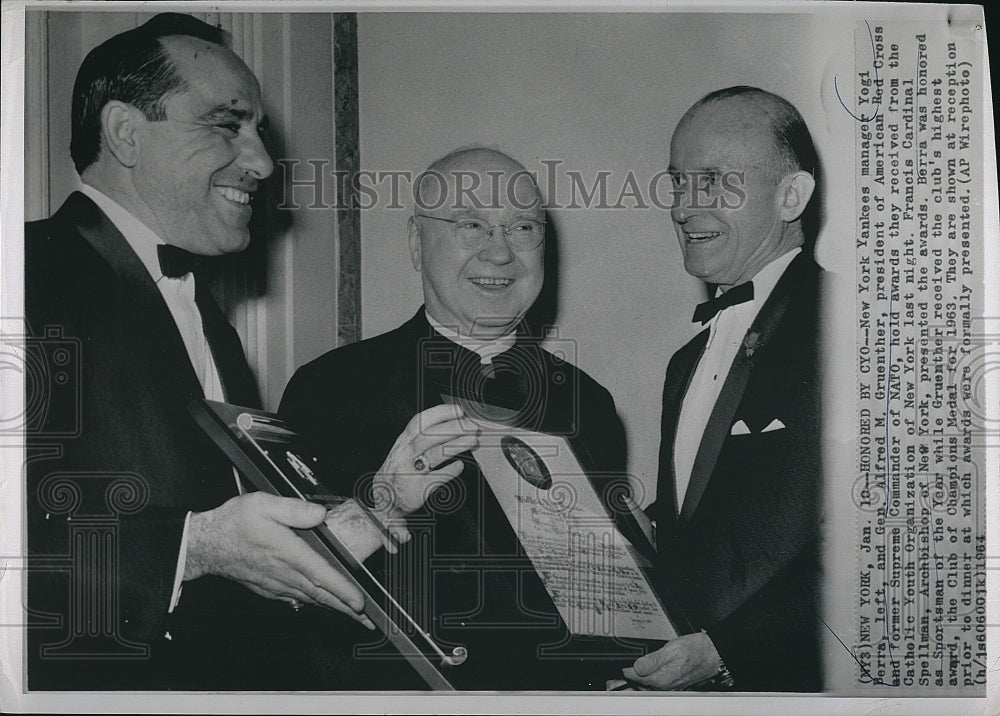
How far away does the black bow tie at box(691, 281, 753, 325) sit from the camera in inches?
65.7

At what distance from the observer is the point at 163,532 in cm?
166

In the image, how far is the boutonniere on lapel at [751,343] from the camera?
5.47ft

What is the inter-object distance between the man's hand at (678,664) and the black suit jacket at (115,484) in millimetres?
791

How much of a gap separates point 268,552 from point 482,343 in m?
0.66

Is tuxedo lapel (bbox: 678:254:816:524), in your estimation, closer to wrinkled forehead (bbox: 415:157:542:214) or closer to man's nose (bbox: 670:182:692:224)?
man's nose (bbox: 670:182:692:224)

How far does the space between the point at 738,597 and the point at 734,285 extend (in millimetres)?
695

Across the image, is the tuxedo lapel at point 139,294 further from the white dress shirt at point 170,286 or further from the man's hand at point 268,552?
the man's hand at point 268,552

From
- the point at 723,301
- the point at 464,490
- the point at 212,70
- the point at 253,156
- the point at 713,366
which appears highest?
the point at 212,70

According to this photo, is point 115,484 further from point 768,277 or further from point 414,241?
point 768,277

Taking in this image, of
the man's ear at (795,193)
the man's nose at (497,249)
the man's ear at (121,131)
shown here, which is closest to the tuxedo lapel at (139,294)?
the man's ear at (121,131)

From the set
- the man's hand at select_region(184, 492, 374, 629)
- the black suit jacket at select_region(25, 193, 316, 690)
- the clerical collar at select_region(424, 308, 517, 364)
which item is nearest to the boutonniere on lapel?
the clerical collar at select_region(424, 308, 517, 364)

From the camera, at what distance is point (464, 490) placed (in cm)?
166

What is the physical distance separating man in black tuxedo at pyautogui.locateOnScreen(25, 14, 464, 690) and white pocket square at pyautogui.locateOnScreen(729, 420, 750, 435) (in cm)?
78

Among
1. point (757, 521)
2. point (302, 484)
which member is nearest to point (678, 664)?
point (757, 521)
